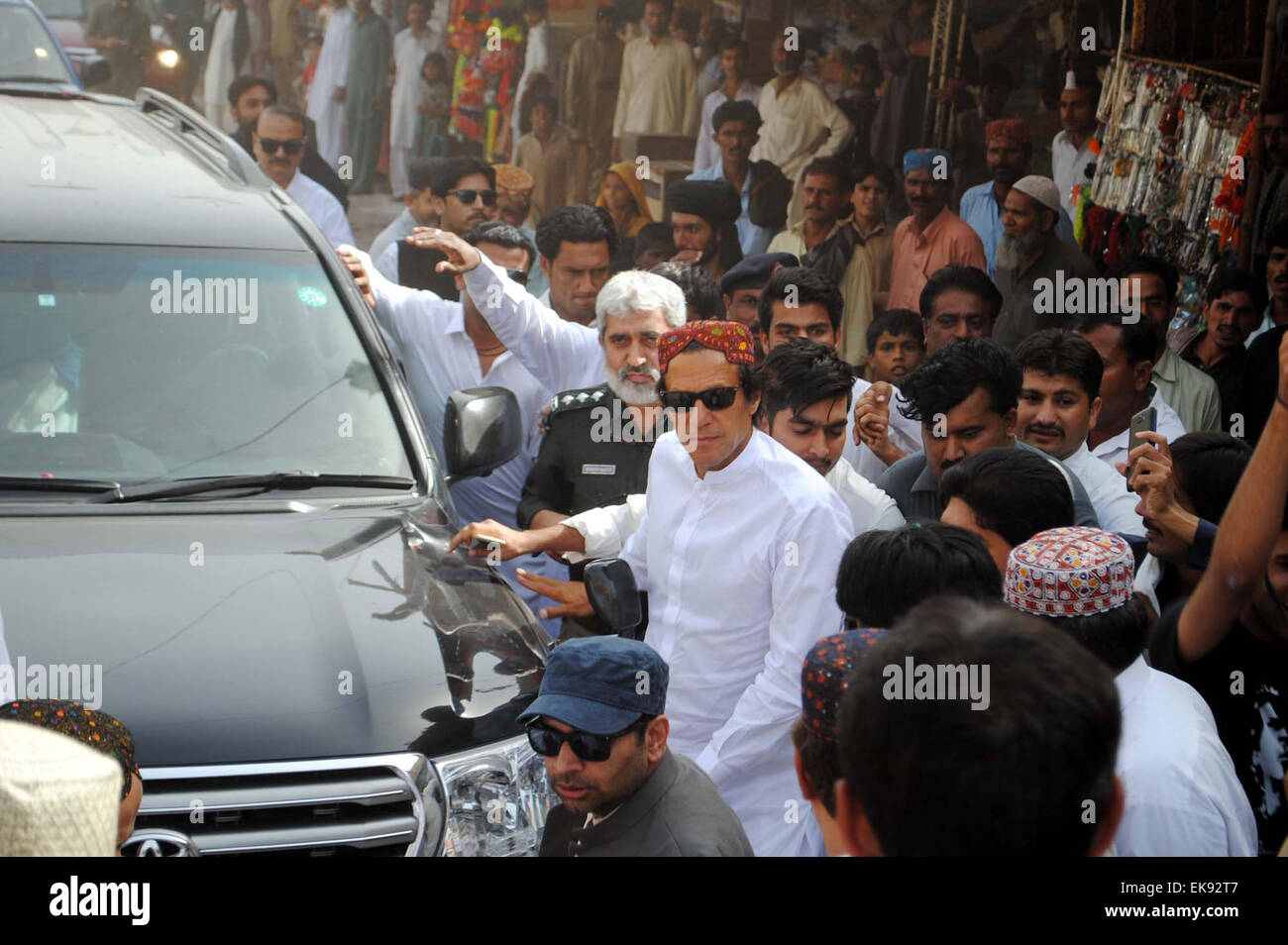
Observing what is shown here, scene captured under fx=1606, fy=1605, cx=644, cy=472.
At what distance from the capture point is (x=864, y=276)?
848cm

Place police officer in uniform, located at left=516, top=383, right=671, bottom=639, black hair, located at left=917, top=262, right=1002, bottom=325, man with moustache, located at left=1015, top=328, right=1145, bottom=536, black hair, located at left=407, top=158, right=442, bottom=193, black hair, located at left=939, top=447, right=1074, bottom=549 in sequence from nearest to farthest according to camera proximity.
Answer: black hair, located at left=939, top=447, right=1074, bottom=549 → man with moustache, located at left=1015, top=328, right=1145, bottom=536 → police officer in uniform, located at left=516, top=383, right=671, bottom=639 → black hair, located at left=917, top=262, right=1002, bottom=325 → black hair, located at left=407, top=158, right=442, bottom=193

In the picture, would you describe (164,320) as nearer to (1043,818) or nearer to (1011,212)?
(1043,818)

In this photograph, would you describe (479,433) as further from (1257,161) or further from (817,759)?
(1257,161)

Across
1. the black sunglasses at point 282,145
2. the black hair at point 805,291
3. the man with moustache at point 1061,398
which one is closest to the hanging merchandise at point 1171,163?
the black hair at point 805,291

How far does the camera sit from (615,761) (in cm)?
300

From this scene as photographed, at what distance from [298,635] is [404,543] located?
1.99 feet

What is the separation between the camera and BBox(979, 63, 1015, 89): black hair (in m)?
9.77

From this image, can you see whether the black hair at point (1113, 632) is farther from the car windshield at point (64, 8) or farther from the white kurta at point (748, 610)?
the car windshield at point (64, 8)

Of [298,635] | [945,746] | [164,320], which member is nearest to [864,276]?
[164,320]

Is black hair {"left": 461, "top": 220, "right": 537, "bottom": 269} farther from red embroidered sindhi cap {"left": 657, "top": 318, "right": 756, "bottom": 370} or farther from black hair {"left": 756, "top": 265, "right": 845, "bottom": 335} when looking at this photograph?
red embroidered sindhi cap {"left": 657, "top": 318, "right": 756, "bottom": 370}

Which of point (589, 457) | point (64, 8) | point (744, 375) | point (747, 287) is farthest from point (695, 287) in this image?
point (64, 8)

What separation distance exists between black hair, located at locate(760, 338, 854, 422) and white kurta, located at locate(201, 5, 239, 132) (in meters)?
9.14

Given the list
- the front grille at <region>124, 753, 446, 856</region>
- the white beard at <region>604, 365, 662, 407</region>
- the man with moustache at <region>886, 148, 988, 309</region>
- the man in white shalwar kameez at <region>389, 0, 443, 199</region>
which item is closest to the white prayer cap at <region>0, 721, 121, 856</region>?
the front grille at <region>124, 753, 446, 856</region>

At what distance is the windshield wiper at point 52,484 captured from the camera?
3947 millimetres
